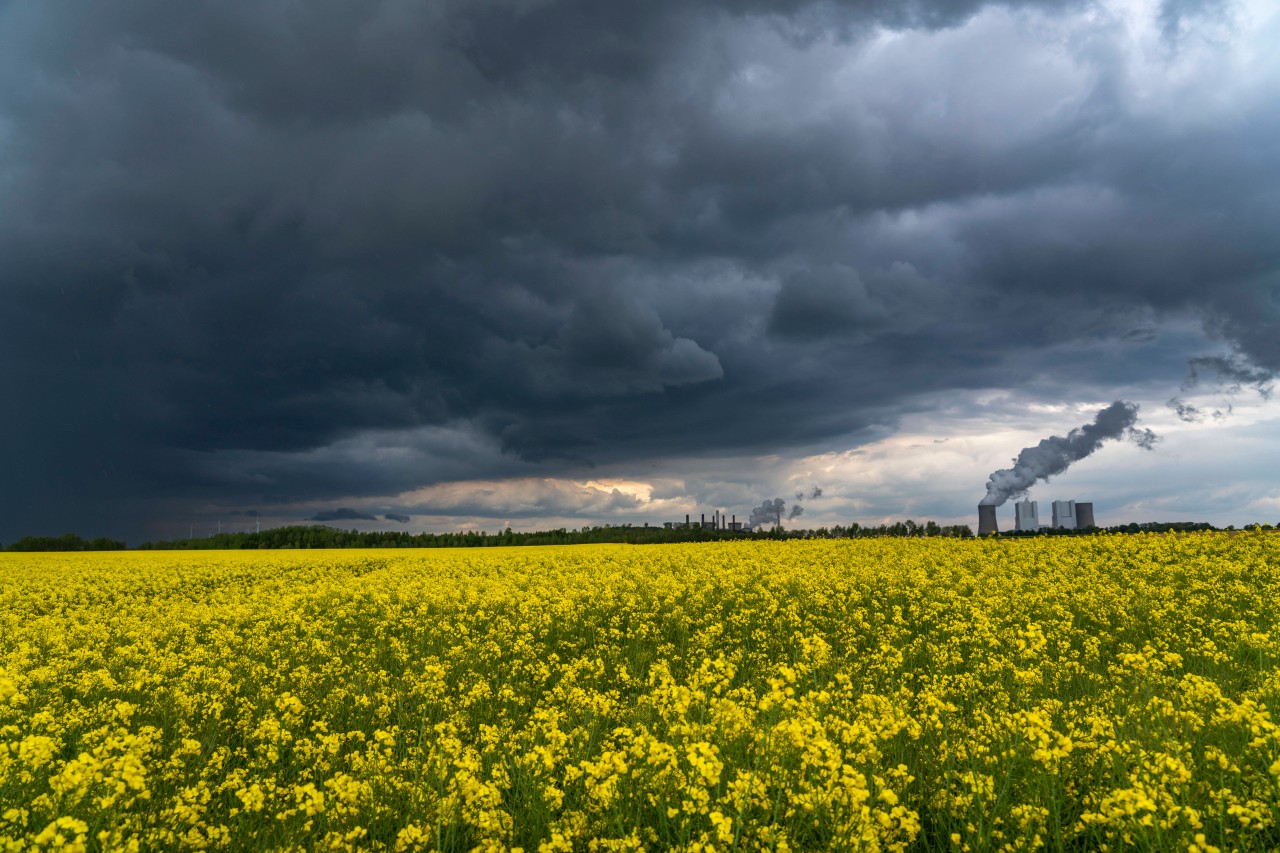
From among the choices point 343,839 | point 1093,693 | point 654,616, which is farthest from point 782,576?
point 343,839

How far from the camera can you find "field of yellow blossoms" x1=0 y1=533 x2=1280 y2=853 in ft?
18.8

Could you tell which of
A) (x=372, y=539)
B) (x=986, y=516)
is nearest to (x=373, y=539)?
(x=372, y=539)

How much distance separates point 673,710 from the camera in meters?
7.32

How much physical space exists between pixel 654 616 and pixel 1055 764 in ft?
36.1

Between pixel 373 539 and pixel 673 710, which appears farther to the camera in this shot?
pixel 373 539

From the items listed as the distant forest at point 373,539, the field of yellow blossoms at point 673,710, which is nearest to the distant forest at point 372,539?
Result: the distant forest at point 373,539

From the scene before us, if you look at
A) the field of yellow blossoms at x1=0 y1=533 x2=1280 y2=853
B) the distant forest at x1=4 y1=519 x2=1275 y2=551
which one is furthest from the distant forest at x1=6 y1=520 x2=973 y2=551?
the field of yellow blossoms at x1=0 y1=533 x2=1280 y2=853

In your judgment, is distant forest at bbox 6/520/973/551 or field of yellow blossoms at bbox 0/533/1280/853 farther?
distant forest at bbox 6/520/973/551

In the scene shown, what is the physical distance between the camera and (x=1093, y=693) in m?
10.7

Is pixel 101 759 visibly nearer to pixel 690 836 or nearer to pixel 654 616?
pixel 690 836

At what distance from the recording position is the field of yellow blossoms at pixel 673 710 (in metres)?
5.74

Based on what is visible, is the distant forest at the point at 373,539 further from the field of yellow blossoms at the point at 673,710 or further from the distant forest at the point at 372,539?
the field of yellow blossoms at the point at 673,710

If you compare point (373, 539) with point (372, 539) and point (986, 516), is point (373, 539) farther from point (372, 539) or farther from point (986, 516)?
point (986, 516)

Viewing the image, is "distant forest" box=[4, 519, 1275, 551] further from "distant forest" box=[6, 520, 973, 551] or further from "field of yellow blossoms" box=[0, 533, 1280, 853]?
"field of yellow blossoms" box=[0, 533, 1280, 853]
